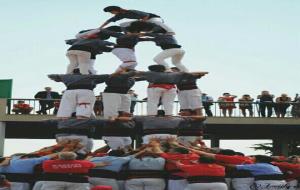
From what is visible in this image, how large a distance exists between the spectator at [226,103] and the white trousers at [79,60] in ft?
42.0

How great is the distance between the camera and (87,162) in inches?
416

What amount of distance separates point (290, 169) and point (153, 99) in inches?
150

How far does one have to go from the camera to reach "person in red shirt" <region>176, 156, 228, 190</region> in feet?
33.9

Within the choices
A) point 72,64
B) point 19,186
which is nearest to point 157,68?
point 72,64

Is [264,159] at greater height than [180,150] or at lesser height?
lesser

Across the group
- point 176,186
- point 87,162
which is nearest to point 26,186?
point 87,162

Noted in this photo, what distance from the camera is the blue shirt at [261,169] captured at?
446 inches

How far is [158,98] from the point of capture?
1423 cm

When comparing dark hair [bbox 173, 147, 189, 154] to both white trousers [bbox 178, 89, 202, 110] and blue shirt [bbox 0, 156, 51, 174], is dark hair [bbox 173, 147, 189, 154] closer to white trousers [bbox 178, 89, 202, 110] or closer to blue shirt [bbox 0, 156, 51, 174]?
blue shirt [bbox 0, 156, 51, 174]

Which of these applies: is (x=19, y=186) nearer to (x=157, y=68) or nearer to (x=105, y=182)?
(x=105, y=182)

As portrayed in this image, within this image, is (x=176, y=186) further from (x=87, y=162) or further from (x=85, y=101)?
(x=85, y=101)

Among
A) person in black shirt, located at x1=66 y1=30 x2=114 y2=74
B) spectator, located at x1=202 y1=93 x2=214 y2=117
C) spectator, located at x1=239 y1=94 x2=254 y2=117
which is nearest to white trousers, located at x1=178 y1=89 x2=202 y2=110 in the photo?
person in black shirt, located at x1=66 y1=30 x2=114 y2=74

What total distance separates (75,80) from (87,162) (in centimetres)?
387

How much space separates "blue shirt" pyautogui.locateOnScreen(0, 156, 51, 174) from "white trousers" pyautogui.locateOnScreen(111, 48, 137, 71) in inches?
152
